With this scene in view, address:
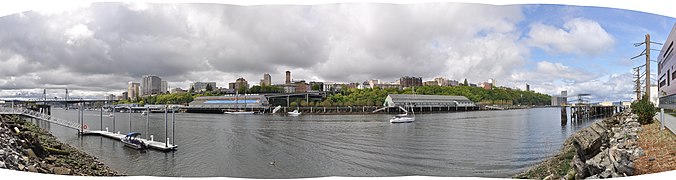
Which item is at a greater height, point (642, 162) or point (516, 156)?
point (642, 162)

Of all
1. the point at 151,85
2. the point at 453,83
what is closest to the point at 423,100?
the point at 453,83

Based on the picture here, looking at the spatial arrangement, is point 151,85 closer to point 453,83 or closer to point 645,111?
point 453,83

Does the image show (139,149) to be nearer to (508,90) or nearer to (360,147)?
(360,147)

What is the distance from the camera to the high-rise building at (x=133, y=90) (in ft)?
17.0

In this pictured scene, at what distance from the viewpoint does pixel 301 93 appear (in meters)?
6.48

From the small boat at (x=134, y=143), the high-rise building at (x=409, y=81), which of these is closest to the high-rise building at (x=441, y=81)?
the high-rise building at (x=409, y=81)

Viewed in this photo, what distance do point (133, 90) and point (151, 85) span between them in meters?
0.26

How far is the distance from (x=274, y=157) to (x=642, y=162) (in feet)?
17.2

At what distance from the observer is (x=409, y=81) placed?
6531mm

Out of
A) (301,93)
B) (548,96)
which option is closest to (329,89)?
(301,93)

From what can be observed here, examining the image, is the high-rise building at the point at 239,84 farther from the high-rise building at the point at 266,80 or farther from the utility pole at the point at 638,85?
the utility pole at the point at 638,85

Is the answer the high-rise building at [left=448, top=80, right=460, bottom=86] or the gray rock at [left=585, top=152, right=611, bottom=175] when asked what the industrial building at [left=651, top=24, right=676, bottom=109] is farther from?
the high-rise building at [left=448, top=80, right=460, bottom=86]

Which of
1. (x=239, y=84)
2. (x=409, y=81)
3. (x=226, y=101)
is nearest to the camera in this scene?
(x=239, y=84)

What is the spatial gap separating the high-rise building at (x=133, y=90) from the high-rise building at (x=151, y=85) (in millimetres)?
71
